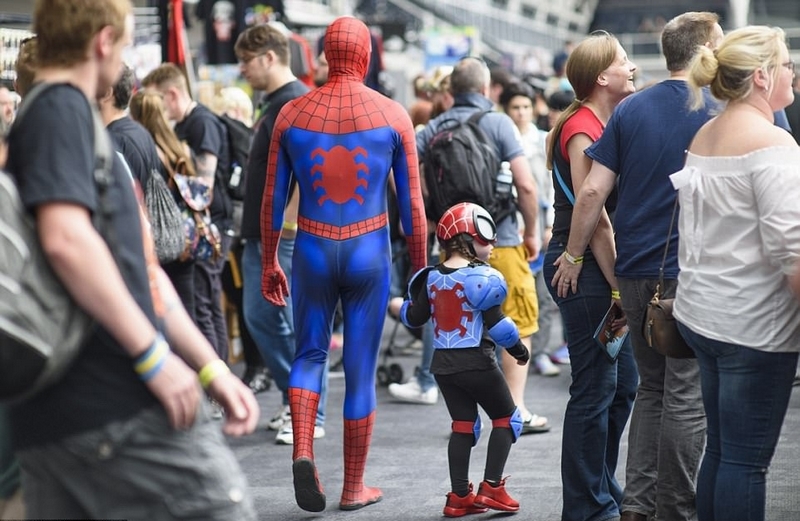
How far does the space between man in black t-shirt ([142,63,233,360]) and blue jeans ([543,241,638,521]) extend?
3.24 metres

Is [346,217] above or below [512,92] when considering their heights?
above

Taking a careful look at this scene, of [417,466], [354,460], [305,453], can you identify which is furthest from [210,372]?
[417,466]

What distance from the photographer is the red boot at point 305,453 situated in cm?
547

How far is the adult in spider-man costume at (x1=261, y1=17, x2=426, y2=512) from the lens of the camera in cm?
565

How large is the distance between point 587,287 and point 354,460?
1.39m

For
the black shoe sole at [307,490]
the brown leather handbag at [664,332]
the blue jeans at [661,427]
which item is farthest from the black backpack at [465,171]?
the brown leather handbag at [664,332]

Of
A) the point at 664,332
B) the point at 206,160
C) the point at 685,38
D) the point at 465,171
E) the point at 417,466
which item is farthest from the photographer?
the point at 206,160

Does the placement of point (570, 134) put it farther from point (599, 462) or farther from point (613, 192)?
point (599, 462)

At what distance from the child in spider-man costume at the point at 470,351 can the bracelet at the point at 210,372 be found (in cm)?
263

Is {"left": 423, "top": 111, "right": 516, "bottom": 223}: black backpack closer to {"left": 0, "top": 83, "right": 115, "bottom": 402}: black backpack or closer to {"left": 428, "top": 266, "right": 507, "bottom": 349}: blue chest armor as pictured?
{"left": 428, "top": 266, "right": 507, "bottom": 349}: blue chest armor

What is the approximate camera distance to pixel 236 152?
831cm

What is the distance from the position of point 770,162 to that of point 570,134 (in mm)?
1297

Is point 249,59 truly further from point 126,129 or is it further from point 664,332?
point 664,332

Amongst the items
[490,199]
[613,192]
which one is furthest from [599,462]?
[490,199]
